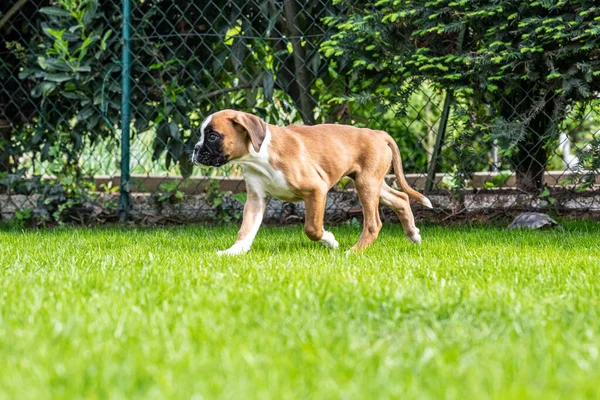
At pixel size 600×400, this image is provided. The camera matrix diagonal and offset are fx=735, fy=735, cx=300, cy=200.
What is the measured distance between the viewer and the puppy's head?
4.06 metres

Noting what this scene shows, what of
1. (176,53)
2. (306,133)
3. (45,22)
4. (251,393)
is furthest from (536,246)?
(45,22)

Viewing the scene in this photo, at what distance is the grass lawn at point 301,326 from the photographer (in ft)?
5.05

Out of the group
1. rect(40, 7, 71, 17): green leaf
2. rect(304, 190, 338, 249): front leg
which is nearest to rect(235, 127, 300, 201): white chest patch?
rect(304, 190, 338, 249): front leg

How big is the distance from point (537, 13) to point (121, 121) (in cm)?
343

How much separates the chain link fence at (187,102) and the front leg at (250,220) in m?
1.63

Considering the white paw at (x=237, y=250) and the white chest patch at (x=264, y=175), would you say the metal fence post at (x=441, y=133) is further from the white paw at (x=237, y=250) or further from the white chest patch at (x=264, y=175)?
the white paw at (x=237, y=250)

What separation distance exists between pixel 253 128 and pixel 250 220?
1.86 feet

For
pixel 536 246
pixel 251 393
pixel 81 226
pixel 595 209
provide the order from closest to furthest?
pixel 251 393 → pixel 536 246 → pixel 595 209 → pixel 81 226

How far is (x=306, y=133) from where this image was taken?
4.36 meters

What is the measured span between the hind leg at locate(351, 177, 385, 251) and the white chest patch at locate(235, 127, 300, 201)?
430 millimetres

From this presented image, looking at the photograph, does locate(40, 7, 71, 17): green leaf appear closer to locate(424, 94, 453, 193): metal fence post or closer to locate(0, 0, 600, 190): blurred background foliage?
locate(0, 0, 600, 190): blurred background foliage

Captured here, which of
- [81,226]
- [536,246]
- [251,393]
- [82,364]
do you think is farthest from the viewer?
[81,226]

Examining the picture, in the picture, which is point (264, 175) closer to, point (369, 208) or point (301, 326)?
point (369, 208)

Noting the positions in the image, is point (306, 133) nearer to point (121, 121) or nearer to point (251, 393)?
point (121, 121)
